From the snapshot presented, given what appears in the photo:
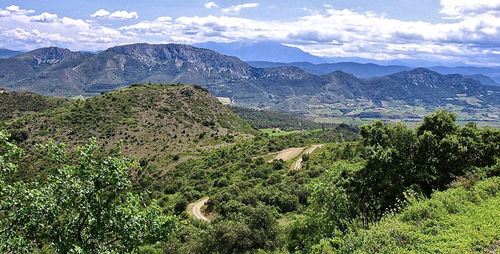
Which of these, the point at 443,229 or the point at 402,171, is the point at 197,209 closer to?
the point at 402,171

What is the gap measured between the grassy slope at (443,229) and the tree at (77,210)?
9435 millimetres

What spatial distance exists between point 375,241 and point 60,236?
13.0 metres

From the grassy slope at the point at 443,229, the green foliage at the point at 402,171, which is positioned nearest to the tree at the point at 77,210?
the grassy slope at the point at 443,229

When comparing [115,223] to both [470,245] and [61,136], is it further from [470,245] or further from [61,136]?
[61,136]

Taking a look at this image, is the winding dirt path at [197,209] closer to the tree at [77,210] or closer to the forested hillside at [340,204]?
the forested hillside at [340,204]

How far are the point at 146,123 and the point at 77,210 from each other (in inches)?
3987

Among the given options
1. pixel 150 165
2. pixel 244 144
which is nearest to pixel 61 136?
pixel 150 165

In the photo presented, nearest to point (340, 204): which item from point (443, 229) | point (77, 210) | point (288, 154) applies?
point (443, 229)

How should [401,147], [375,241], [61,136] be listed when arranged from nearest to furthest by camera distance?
[375,241]
[401,147]
[61,136]

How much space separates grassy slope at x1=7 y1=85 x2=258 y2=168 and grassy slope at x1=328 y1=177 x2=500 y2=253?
7713 centimetres

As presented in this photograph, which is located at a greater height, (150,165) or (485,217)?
(485,217)

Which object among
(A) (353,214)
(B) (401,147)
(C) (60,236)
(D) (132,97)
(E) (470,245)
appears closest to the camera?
(C) (60,236)

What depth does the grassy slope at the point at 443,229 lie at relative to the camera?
12945 millimetres

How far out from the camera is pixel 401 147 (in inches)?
930
